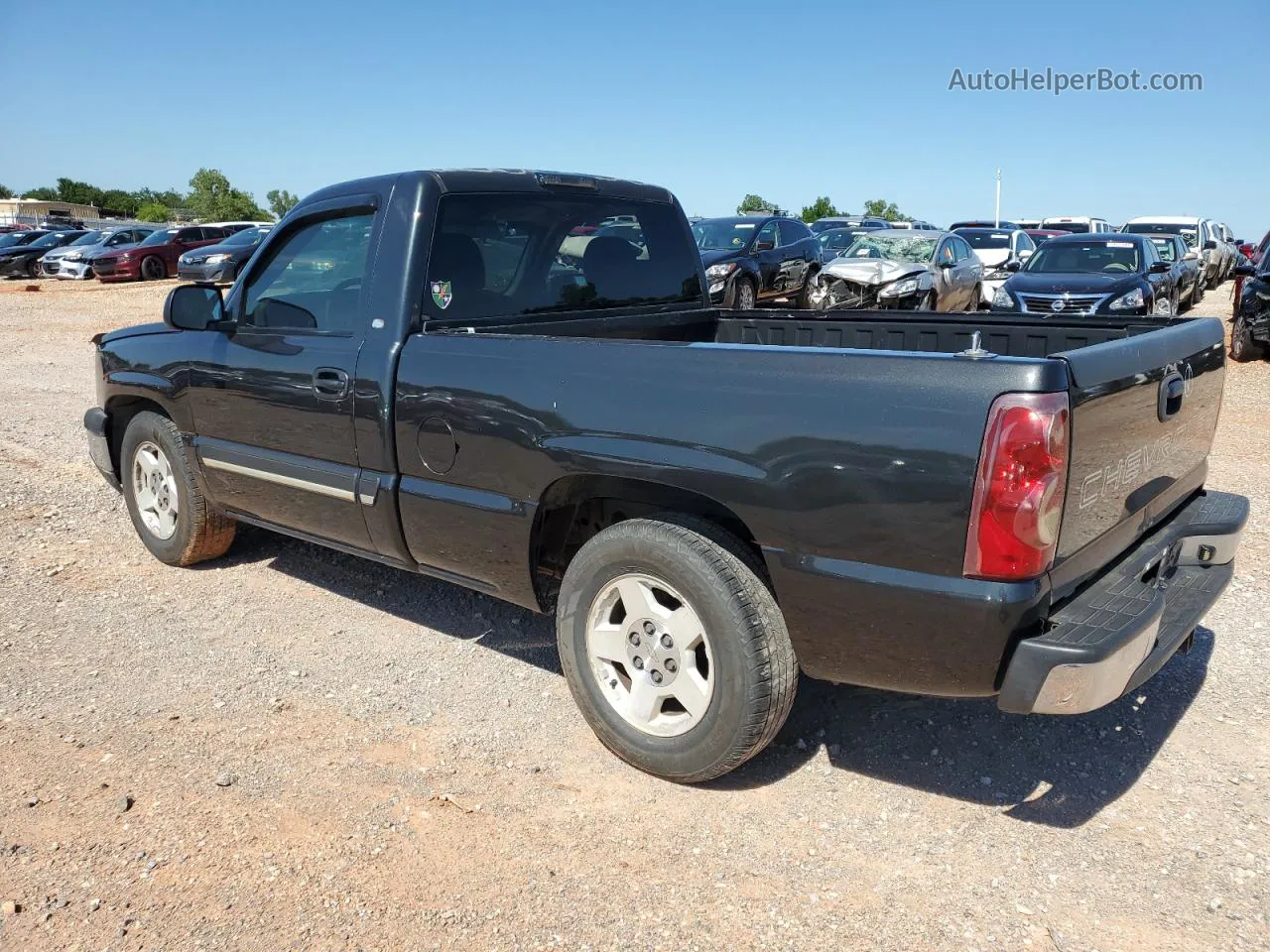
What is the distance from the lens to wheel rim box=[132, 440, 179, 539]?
5.20 m

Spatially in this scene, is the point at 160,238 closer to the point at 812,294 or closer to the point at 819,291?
the point at 812,294

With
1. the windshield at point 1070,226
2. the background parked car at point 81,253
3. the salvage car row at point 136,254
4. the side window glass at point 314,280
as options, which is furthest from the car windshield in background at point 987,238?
the background parked car at point 81,253

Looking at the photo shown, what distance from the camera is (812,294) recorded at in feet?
50.1

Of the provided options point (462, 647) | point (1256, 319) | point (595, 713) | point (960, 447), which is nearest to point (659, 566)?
point (595, 713)

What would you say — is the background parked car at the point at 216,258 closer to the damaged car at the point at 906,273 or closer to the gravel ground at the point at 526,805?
the damaged car at the point at 906,273

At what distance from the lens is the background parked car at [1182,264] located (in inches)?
650

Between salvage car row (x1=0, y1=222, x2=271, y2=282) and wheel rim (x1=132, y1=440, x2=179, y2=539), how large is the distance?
19.7 metres

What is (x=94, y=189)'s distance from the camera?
4498 inches

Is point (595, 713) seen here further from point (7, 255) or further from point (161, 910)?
point (7, 255)

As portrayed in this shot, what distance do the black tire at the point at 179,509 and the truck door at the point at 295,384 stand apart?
0.28 metres

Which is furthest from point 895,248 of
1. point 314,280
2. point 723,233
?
point 314,280

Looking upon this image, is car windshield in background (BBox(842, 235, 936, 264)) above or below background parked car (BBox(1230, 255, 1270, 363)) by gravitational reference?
above

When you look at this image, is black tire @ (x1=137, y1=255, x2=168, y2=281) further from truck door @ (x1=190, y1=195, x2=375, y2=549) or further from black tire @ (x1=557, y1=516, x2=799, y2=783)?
black tire @ (x1=557, y1=516, x2=799, y2=783)

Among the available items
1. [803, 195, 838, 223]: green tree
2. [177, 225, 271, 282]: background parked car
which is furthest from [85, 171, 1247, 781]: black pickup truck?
[803, 195, 838, 223]: green tree
